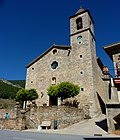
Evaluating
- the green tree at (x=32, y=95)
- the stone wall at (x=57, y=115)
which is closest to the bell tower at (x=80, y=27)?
the green tree at (x=32, y=95)

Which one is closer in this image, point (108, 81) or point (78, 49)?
point (108, 81)

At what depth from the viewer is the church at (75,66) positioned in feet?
78.5

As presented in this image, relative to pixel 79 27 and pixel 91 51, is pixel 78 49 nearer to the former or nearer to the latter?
pixel 91 51

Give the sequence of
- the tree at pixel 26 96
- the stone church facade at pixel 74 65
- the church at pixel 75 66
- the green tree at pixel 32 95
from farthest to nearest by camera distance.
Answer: the green tree at pixel 32 95, the tree at pixel 26 96, the stone church facade at pixel 74 65, the church at pixel 75 66

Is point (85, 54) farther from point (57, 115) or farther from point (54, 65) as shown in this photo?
point (57, 115)

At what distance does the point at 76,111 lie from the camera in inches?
725

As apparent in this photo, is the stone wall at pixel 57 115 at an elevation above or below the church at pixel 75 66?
below

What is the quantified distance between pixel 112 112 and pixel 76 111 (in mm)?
6840

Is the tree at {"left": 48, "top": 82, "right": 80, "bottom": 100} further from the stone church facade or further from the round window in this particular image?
the round window

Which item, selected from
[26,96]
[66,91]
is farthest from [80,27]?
[26,96]

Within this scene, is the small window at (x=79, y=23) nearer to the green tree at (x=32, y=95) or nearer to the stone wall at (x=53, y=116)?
the green tree at (x=32, y=95)

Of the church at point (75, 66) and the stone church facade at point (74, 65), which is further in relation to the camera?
the stone church facade at point (74, 65)

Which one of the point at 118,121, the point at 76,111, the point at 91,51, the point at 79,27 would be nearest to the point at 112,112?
the point at 118,121

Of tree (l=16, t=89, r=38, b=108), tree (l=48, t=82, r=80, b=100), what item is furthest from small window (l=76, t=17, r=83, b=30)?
tree (l=16, t=89, r=38, b=108)
